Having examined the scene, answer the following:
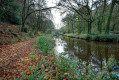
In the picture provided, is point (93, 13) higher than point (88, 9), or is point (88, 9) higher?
point (93, 13)

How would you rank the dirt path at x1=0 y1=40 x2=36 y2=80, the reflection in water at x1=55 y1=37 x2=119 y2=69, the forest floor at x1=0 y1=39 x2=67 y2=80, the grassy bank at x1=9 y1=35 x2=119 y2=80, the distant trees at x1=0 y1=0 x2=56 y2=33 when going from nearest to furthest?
the grassy bank at x1=9 y1=35 x2=119 y2=80, the forest floor at x1=0 y1=39 x2=67 y2=80, the dirt path at x1=0 y1=40 x2=36 y2=80, the reflection in water at x1=55 y1=37 x2=119 y2=69, the distant trees at x1=0 y1=0 x2=56 y2=33

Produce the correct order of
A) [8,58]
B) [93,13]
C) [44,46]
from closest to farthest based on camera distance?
1. [8,58]
2. [44,46]
3. [93,13]

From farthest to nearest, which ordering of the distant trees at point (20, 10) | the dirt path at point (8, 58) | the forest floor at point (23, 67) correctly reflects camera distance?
the distant trees at point (20, 10), the dirt path at point (8, 58), the forest floor at point (23, 67)

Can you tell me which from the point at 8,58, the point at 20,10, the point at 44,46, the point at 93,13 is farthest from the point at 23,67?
the point at 93,13

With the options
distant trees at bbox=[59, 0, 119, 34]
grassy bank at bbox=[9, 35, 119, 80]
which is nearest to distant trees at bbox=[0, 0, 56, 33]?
distant trees at bbox=[59, 0, 119, 34]

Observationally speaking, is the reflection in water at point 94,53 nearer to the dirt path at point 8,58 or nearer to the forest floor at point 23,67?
the forest floor at point 23,67

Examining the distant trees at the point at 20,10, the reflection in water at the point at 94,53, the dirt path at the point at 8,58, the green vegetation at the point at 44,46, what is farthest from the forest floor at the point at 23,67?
the distant trees at the point at 20,10

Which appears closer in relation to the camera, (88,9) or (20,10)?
(88,9)

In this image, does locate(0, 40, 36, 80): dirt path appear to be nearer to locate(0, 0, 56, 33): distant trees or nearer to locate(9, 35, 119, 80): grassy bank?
locate(9, 35, 119, 80): grassy bank

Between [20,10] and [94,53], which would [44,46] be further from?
[20,10]

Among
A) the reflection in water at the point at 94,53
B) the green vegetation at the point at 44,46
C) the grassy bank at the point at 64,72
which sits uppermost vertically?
the green vegetation at the point at 44,46

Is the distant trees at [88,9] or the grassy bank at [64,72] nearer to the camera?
the grassy bank at [64,72]

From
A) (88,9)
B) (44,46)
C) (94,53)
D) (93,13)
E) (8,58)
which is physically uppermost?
(93,13)

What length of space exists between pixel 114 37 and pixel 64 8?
8680 mm
